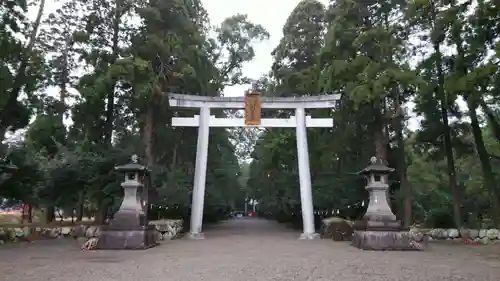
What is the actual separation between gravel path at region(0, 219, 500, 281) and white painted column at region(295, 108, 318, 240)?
388 centimetres

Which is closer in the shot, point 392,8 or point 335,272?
point 335,272

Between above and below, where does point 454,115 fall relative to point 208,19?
below

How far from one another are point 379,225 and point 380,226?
0.06 m

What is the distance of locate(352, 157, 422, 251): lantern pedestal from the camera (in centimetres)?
1075

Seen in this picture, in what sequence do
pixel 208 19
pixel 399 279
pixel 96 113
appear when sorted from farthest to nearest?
pixel 208 19 → pixel 96 113 → pixel 399 279

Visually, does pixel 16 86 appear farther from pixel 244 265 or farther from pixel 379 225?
pixel 379 225

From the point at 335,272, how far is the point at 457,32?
9.02 meters

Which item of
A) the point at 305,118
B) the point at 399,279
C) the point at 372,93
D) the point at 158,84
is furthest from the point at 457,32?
the point at 158,84

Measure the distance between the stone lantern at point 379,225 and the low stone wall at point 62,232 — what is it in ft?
20.7

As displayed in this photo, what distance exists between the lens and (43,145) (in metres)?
16.4

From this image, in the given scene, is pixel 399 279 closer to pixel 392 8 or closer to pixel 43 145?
pixel 392 8

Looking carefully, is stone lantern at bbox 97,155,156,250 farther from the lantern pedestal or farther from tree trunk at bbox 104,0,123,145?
the lantern pedestal

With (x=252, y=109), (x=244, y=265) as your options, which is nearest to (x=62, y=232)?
(x=252, y=109)

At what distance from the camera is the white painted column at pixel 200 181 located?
14516mm
